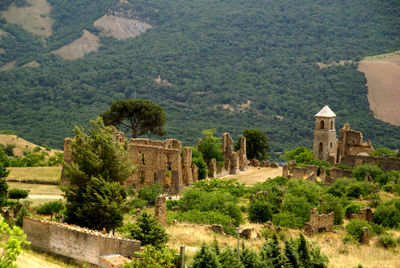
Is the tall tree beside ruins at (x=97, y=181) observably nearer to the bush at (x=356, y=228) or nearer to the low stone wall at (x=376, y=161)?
the bush at (x=356, y=228)

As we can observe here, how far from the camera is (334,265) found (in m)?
32.5

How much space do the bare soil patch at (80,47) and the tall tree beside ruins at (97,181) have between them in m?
101

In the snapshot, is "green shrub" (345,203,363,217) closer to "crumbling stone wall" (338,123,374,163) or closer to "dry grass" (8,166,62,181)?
"dry grass" (8,166,62,181)

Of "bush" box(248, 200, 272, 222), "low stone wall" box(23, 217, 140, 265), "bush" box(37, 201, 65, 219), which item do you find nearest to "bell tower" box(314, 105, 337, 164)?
"bush" box(248, 200, 272, 222)

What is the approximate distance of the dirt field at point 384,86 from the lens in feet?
353

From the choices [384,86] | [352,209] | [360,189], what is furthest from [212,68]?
[352,209]

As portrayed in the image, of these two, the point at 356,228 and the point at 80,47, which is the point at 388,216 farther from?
the point at 80,47

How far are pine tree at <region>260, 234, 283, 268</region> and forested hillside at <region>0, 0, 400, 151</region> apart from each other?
6434 cm

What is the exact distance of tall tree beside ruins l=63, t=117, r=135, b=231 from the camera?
35.3 metres

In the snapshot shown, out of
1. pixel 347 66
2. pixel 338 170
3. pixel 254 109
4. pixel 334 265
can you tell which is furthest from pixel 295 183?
pixel 347 66

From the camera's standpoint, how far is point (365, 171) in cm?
5853

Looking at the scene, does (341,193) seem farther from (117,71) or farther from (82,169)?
(117,71)

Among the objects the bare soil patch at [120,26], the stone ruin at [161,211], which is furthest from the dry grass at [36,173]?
A: the bare soil patch at [120,26]

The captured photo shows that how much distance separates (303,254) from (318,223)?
488 inches
